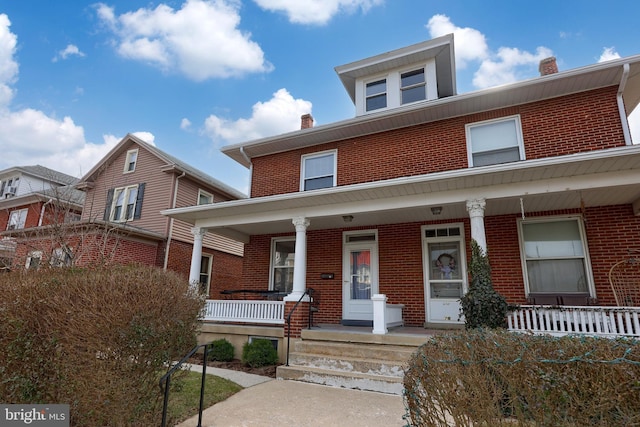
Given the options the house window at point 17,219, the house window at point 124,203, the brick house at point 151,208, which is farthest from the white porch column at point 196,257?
the house window at point 17,219

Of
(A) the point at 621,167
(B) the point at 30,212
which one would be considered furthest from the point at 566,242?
(B) the point at 30,212

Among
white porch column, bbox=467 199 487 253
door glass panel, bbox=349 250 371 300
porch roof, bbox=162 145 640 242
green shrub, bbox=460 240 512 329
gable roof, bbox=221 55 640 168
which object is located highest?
gable roof, bbox=221 55 640 168

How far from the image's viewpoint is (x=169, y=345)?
343 cm

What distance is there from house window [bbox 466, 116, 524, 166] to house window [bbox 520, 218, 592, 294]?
5.52 feet

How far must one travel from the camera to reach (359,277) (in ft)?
31.0

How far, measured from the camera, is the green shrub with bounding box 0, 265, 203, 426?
3.17 meters

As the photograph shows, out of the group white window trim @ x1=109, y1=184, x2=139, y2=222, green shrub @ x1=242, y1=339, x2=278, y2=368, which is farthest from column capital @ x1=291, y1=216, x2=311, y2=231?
white window trim @ x1=109, y1=184, x2=139, y2=222

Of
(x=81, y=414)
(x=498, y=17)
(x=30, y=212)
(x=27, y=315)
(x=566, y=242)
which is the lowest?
(x=81, y=414)

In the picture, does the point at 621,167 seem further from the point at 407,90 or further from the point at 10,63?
the point at 10,63

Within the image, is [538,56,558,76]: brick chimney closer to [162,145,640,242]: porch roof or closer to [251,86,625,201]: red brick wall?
[251,86,625,201]: red brick wall

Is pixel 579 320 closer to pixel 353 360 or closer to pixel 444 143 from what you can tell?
pixel 353 360

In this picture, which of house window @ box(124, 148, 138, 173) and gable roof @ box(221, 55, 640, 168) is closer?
gable roof @ box(221, 55, 640, 168)

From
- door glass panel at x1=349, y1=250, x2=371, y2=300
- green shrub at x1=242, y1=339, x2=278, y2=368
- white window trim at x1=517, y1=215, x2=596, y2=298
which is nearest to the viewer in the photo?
white window trim at x1=517, y1=215, x2=596, y2=298

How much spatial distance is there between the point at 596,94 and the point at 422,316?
6512 millimetres
